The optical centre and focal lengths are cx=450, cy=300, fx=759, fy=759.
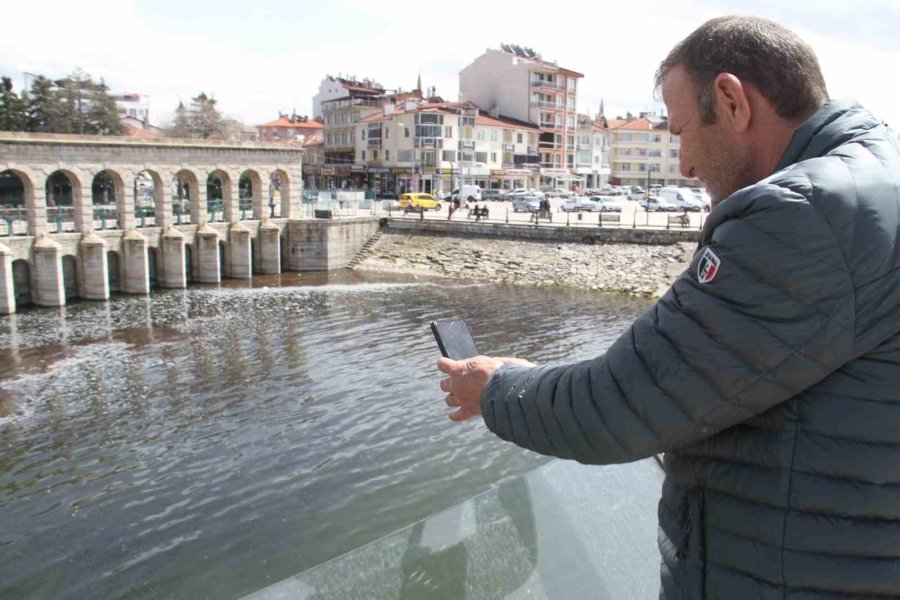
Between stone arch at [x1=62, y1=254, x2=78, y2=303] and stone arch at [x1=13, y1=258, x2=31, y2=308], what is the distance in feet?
5.65

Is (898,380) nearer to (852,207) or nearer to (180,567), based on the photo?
(852,207)

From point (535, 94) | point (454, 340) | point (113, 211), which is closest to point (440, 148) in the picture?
point (535, 94)

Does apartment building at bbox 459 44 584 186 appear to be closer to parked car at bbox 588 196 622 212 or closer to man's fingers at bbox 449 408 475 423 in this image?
parked car at bbox 588 196 622 212

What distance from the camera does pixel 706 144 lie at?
1580mm

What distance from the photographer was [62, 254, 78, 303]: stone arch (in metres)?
31.4

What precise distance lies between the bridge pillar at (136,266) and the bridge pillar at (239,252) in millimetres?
5172

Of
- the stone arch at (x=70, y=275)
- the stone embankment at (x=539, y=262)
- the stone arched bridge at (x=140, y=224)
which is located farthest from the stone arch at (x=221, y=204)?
the stone arch at (x=70, y=275)

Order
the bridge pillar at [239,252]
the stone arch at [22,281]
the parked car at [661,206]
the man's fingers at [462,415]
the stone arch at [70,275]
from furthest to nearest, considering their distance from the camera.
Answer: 1. the parked car at [661,206]
2. the bridge pillar at [239,252]
3. the stone arch at [70,275]
4. the stone arch at [22,281]
5. the man's fingers at [462,415]

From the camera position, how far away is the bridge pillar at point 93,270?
101 ft

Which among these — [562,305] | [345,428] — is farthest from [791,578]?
[562,305]

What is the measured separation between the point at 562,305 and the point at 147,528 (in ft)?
70.6

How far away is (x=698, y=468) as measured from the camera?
4.76ft

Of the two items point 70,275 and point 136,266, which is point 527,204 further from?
point 70,275

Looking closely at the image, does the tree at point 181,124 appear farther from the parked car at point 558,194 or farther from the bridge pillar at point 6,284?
the bridge pillar at point 6,284
